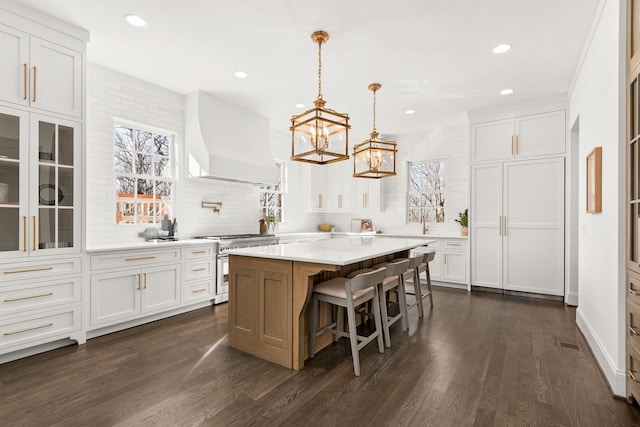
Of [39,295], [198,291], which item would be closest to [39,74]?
[39,295]

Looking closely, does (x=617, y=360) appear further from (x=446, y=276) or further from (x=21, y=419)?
(x=21, y=419)

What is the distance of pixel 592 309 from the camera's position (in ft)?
10.1

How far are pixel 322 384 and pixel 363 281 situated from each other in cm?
80

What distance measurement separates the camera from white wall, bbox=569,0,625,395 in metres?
2.33

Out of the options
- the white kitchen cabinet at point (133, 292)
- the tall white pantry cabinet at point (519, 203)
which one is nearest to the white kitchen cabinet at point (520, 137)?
→ the tall white pantry cabinet at point (519, 203)

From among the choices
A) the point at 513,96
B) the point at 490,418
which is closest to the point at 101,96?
the point at 490,418

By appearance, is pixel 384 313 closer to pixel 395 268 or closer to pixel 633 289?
pixel 395 268

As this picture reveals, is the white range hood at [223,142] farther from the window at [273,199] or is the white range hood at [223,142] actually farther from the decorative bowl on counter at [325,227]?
the decorative bowl on counter at [325,227]

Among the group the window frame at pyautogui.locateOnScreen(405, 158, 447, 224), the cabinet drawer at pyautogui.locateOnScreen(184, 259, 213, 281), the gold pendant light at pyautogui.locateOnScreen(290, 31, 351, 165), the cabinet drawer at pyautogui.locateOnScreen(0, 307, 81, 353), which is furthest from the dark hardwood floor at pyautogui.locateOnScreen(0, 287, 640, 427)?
the window frame at pyautogui.locateOnScreen(405, 158, 447, 224)

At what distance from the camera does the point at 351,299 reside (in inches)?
103

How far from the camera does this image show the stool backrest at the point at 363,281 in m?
2.56

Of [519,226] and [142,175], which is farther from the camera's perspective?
[519,226]

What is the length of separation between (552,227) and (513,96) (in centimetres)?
195

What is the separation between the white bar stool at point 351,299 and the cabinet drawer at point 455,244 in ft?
10.3
